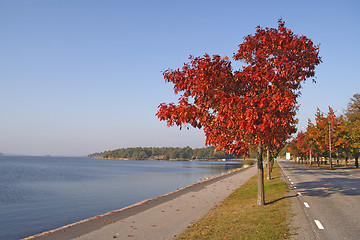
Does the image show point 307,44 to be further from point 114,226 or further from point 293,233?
point 114,226

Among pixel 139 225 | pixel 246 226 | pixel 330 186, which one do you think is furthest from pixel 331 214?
pixel 330 186

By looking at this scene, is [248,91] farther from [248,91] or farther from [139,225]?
[139,225]

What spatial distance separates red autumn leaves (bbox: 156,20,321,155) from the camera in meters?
10.2

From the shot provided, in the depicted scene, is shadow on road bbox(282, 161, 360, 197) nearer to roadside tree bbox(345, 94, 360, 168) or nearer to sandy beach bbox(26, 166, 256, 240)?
sandy beach bbox(26, 166, 256, 240)

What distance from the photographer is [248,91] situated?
1275cm

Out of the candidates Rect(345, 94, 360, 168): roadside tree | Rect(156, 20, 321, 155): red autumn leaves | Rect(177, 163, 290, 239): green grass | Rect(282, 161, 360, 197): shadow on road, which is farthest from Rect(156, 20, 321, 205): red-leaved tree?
Rect(345, 94, 360, 168): roadside tree

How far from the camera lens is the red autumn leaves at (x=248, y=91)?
1016 centimetres

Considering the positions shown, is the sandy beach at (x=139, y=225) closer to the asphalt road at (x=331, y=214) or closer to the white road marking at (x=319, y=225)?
the asphalt road at (x=331, y=214)

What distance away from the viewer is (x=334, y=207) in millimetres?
13227

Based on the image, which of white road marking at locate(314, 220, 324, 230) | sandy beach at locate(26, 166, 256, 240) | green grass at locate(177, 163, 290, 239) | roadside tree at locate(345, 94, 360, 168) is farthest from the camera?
roadside tree at locate(345, 94, 360, 168)

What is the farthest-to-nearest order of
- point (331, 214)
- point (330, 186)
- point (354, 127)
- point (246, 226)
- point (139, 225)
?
point (354, 127)
point (330, 186)
point (139, 225)
point (331, 214)
point (246, 226)

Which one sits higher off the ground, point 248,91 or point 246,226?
point 248,91

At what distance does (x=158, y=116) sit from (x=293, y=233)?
235 inches

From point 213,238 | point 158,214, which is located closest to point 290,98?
point 213,238
